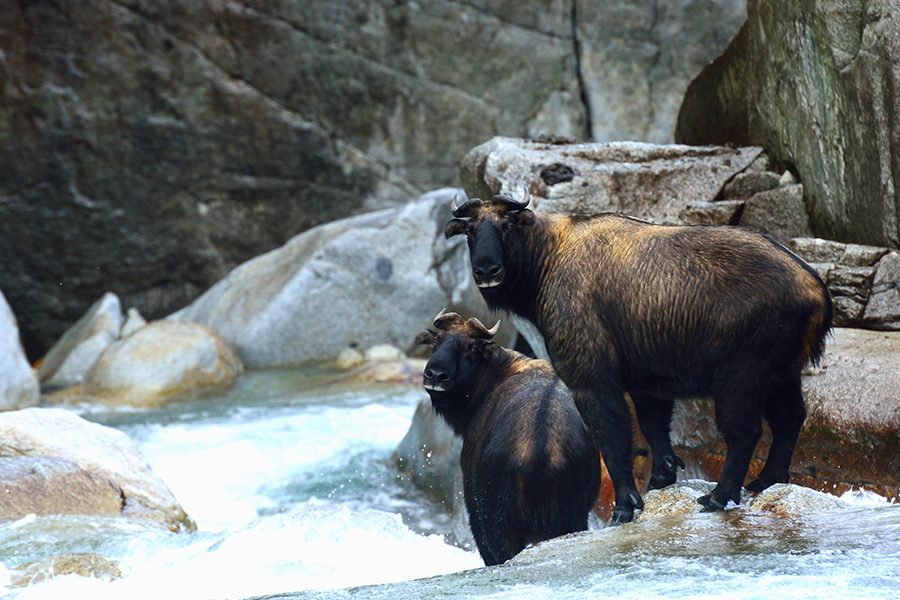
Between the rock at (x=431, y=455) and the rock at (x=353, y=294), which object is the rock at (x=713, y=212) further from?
the rock at (x=353, y=294)

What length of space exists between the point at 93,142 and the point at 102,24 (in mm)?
1918

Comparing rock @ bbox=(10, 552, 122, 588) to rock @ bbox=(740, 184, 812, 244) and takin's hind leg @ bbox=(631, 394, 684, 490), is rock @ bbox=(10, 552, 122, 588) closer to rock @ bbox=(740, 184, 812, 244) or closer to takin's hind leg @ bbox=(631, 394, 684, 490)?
takin's hind leg @ bbox=(631, 394, 684, 490)

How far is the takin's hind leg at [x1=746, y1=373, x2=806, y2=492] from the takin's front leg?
0.57 m

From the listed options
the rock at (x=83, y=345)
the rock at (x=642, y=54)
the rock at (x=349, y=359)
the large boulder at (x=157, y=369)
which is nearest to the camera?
the large boulder at (x=157, y=369)

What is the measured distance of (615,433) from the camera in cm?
395

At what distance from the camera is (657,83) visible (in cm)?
1598

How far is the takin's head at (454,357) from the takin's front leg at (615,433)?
1.05m

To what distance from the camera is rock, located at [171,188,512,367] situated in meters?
11.6

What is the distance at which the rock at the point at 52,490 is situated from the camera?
5.28 m

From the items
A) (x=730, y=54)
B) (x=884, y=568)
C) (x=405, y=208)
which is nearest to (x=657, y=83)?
(x=405, y=208)

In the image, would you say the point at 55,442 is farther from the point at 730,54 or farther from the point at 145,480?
the point at 730,54

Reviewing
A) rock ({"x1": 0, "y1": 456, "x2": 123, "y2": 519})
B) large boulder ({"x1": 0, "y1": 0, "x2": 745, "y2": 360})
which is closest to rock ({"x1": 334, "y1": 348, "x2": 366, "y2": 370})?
large boulder ({"x1": 0, "y1": 0, "x2": 745, "y2": 360})

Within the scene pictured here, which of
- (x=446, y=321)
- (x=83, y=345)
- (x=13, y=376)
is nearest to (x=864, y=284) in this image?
(x=446, y=321)

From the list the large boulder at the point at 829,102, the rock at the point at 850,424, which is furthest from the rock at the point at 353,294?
the rock at the point at 850,424
